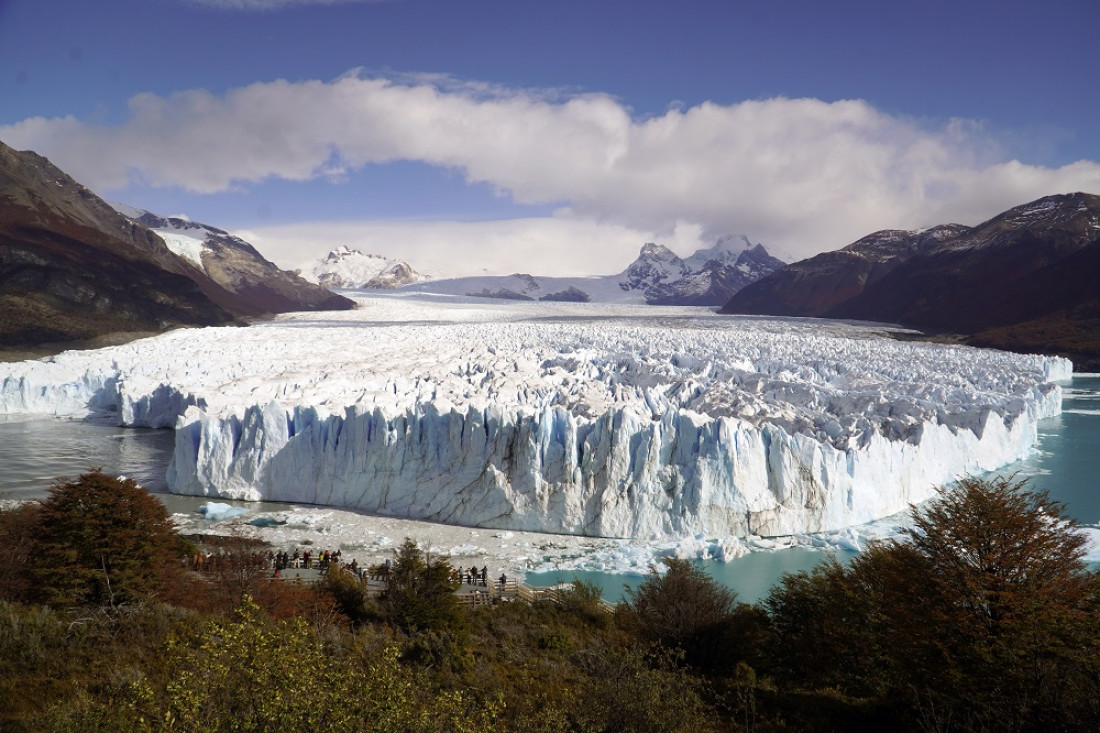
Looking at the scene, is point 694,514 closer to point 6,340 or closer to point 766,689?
point 766,689

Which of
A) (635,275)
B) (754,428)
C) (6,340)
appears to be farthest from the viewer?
(635,275)

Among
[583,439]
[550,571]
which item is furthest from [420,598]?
[583,439]

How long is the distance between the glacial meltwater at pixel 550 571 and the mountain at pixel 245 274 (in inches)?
2501

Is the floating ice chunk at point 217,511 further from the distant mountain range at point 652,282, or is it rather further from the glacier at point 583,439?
the distant mountain range at point 652,282

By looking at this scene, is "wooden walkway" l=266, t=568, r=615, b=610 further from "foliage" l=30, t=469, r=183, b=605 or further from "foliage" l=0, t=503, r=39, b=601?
"foliage" l=0, t=503, r=39, b=601

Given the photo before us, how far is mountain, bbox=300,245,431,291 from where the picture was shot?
176125mm

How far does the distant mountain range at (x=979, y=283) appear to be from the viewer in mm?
57625

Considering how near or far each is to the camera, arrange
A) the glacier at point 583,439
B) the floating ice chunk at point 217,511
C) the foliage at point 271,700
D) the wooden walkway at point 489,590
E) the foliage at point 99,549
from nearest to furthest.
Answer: the foliage at point 271,700, the foliage at point 99,549, the wooden walkway at point 489,590, the glacier at point 583,439, the floating ice chunk at point 217,511

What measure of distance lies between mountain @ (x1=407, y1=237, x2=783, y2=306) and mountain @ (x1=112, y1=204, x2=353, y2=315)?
2954 cm

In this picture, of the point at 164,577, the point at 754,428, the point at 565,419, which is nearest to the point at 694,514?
the point at 754,428

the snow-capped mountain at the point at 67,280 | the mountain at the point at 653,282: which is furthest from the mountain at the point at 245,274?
the mountain at the point at 653,282

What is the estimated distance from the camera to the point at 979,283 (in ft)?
250

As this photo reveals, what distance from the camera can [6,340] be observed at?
40562mm

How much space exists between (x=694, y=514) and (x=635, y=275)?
166961 mm
